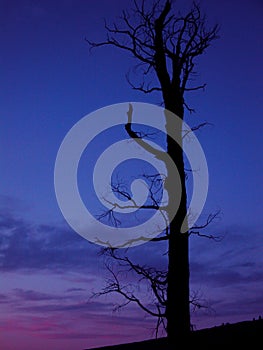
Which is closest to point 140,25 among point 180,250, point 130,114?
point 130,114

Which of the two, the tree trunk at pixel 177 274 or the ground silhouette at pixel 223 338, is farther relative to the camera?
the ground silhouette at pixel 223 338

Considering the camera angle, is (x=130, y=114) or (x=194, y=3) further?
(x=194, y=3)

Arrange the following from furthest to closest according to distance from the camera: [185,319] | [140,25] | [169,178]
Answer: [140,25] → [169,178] → [185,319]

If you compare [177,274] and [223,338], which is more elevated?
[177,274]

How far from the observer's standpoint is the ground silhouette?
26.9 ft

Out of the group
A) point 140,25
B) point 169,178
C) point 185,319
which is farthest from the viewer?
point 140,25

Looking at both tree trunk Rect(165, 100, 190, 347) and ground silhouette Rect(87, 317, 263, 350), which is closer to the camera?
tree trunk Rect(165, 100, 190, 347)

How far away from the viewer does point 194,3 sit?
9.39 meters

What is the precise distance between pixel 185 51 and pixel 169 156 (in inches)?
79.5

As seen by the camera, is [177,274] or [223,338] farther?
[223,338]

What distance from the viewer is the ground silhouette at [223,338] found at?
26.9 ft

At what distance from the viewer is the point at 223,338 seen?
899 centimetres

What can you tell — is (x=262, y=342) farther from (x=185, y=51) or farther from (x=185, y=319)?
(x=185, y=51)

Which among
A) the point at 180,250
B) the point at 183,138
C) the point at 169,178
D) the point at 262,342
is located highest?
the point at 183,138
